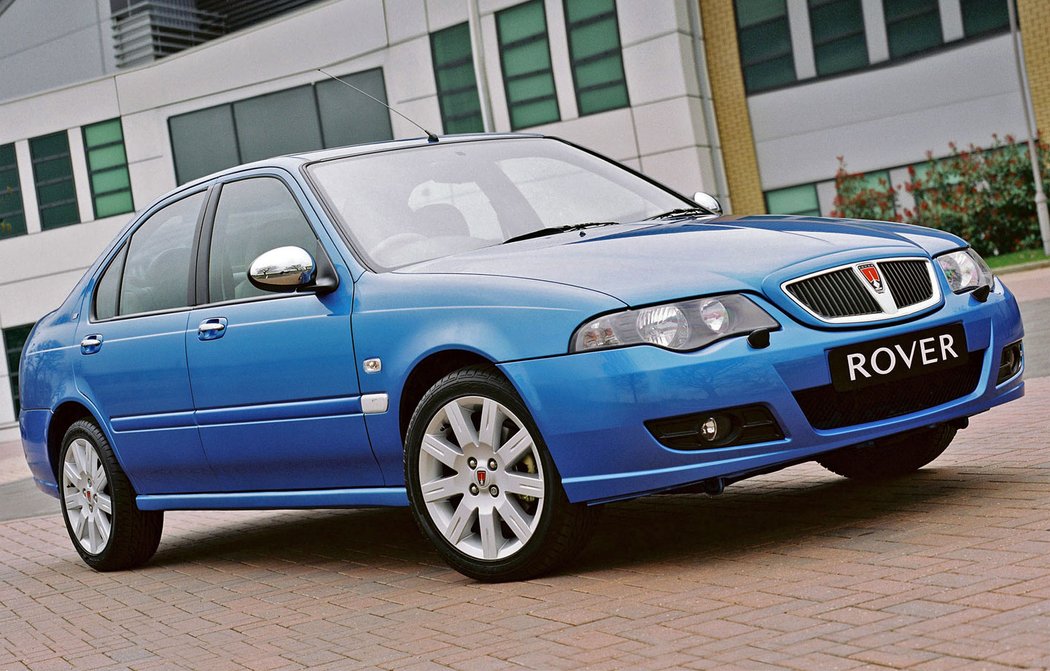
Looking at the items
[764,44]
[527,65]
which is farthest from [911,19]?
[527,65]

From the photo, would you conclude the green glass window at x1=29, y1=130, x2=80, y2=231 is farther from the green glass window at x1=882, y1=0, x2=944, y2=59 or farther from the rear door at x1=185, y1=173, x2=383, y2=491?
the rear door at x1=185, y1=173, x2=383, y2=491

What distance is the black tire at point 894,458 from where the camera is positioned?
20.6 feet

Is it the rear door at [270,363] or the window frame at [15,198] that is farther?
the window frame at [15,198]

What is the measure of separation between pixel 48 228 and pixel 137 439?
3233 centimetres

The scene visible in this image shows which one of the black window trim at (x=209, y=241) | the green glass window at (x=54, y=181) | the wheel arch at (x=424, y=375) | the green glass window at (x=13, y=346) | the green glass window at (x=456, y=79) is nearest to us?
the wheel arch at (x=424, y=375)

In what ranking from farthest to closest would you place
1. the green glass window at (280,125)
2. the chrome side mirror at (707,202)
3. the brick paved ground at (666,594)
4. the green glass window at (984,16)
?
the green glass window at (280,125) < the green glass window at (984,16) < the chrome side mirror at (707,202) < the brick paved ground at (666,594)

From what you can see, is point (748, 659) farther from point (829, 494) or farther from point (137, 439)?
point (137, 439)

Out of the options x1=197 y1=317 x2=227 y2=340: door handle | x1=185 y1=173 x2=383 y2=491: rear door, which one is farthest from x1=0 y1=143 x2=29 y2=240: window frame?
x1=197 y1=317 x2=227 y2=340: door handle

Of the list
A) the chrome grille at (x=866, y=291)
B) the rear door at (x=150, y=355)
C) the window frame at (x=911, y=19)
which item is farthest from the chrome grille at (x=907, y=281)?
the window frame at (x=911, y=19)

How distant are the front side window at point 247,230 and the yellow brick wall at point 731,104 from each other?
23.2 meters

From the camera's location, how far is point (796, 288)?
484cm

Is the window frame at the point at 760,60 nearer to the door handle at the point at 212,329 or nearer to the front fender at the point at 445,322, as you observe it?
the door handle at the point at 212,329

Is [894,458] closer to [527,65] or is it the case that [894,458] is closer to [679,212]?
[679,212]

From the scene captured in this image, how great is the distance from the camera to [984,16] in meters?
26.4
